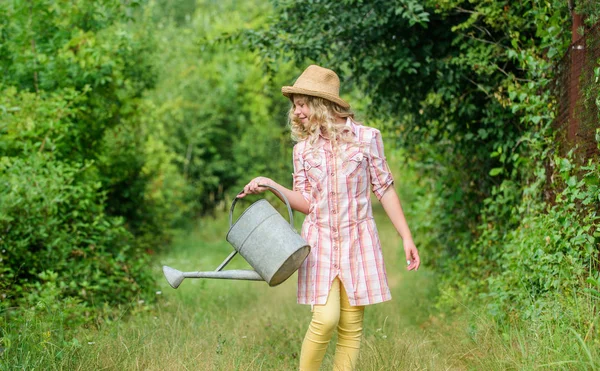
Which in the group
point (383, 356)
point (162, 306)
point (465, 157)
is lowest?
point (162, 306)

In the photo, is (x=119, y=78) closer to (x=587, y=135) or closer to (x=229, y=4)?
(x=587, y=135)

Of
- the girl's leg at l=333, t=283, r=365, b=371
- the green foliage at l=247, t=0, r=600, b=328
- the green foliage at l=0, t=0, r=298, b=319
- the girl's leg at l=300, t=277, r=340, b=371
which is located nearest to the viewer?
the girl's leg at l=300, t=277, r=340, b=371

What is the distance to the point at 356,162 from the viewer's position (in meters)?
3.44

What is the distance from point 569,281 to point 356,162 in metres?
1.13

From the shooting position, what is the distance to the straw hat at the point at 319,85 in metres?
3.46

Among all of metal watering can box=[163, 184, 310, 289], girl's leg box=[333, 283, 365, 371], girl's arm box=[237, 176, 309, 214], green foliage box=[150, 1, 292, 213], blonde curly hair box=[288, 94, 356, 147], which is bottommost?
green foliage box=[150, 1, 292, 213]

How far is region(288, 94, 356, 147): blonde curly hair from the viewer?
347 cm

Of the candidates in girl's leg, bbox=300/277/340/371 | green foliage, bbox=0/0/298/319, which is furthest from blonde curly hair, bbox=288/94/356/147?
green foliage, bbox=0/0/298/319

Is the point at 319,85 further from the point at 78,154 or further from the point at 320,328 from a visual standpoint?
the point at 78,154

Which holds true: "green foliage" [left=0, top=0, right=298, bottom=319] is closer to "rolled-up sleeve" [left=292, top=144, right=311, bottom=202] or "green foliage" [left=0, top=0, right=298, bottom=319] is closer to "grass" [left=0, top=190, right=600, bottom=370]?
"grass" [left=0, top=190, right=600, bottom=370]

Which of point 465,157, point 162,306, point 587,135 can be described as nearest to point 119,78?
point 162,306

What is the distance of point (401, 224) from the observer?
3.44 m

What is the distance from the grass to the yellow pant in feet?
1.21

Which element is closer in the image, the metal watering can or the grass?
the metal watering can
